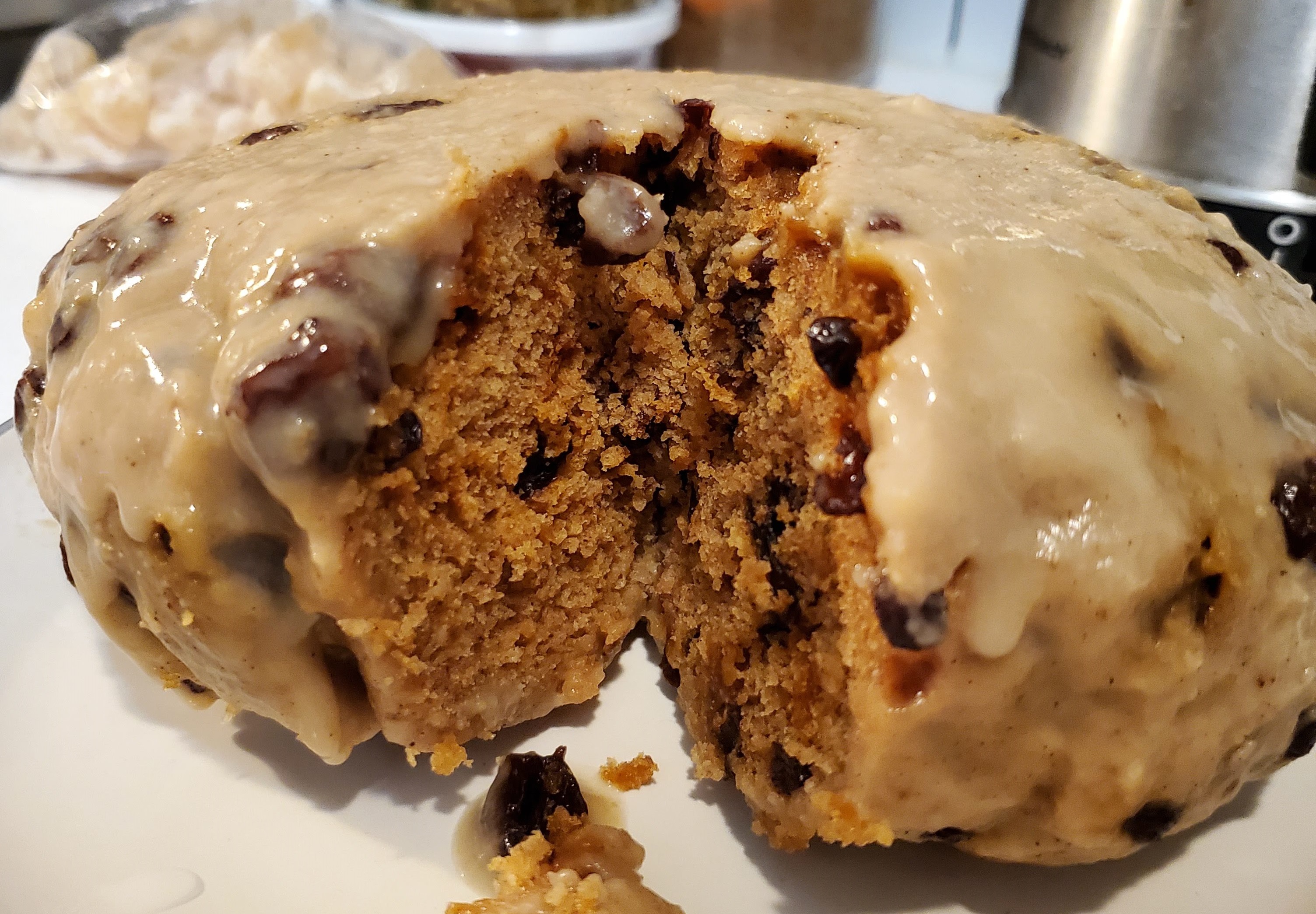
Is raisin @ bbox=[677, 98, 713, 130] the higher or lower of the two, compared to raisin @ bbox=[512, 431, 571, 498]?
higher

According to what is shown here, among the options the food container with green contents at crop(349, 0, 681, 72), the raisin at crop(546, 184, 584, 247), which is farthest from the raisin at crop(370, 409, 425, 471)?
the food container with green contents at crop(349, 0, 681, 72)

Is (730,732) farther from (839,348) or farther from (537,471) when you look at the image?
(839,348)

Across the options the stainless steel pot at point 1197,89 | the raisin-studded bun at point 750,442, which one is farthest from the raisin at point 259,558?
the stainless steel pot at point 1197,89

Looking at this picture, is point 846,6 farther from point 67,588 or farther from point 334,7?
point 67,588

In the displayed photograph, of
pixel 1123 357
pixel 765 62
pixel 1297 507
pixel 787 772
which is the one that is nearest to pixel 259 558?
pixel 787 772

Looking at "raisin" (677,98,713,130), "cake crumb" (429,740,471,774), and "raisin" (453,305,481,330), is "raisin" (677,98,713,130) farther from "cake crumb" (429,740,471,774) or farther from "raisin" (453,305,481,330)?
"cake crumb" (429,740,471,774)

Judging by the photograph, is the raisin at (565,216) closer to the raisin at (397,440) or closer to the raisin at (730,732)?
the raisin at (397,440)
